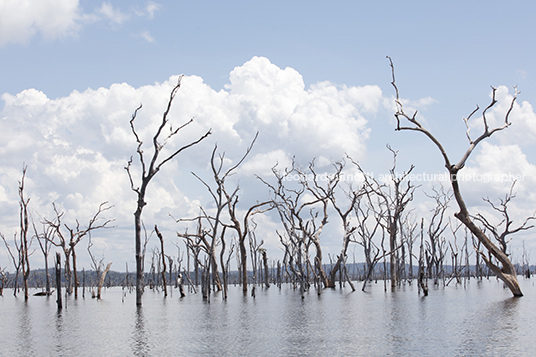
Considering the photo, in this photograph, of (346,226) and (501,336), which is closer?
(501,336)

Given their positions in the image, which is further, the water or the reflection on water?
the reflection on water

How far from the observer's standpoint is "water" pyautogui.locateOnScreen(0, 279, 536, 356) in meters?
12.0

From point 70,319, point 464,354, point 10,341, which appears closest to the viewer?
point 464,354

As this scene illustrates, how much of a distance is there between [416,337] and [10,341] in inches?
461

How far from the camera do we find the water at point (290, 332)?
474 inches

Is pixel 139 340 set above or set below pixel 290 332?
above

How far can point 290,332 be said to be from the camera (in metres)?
15.1

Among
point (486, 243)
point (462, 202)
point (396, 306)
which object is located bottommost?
point (396, 306)

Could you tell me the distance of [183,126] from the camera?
23.9 metres

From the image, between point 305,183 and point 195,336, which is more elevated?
point 305,183

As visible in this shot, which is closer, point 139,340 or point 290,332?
point 139,340

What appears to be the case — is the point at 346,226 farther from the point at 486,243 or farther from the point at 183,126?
the point at 183,126

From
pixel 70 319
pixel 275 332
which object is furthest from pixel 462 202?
pixel 70 319

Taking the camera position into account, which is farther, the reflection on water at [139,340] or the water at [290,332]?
the reflection on water at [139,340]
